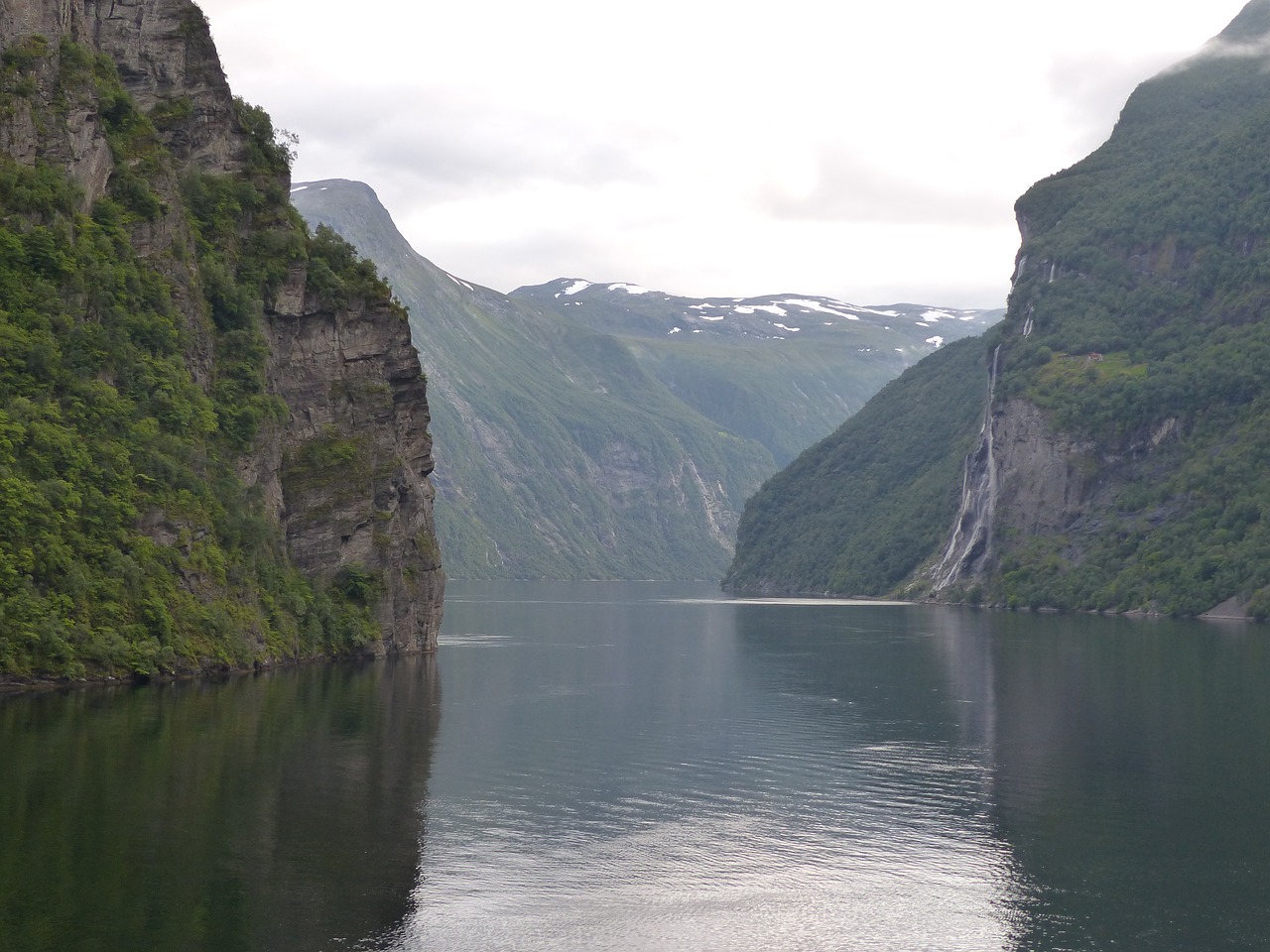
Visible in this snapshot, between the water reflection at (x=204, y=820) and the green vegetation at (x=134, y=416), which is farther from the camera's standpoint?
the green vegetation at (x=134, y=416)

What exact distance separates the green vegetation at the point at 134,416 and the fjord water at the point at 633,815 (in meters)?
4.81

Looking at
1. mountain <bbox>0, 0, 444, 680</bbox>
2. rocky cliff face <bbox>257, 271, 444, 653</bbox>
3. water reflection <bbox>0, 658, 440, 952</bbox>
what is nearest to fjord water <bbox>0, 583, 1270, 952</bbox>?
water reflection <bbox>0, 658, 440, 952</bbox>

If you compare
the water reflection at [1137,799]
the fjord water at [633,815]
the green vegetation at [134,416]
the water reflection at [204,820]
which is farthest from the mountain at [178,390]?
the water reflection at [1137,799]

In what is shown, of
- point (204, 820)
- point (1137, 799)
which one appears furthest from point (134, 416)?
point (1137, 799)

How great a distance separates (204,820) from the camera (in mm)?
46969

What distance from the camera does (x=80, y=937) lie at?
34781mm

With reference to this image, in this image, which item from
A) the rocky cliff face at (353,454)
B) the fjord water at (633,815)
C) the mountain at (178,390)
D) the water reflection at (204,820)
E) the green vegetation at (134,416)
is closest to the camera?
the water reflection at (204,820)

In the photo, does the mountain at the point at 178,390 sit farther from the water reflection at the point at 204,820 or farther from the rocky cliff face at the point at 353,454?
the water reflection at the point at 204,820

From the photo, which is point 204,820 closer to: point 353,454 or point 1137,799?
point 1137,799

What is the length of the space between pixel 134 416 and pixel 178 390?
466 centimetres

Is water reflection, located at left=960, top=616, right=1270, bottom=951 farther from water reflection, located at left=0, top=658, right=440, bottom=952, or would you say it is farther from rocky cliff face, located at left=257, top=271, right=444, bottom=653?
rocky cliff face, located at left=257, top=271, right=444, bottom=653

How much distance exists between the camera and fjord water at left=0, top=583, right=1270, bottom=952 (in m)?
38.1

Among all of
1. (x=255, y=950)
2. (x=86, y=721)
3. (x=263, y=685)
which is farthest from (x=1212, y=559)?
(x=255, y=950)

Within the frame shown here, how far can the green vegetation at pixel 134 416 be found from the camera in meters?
76.1
